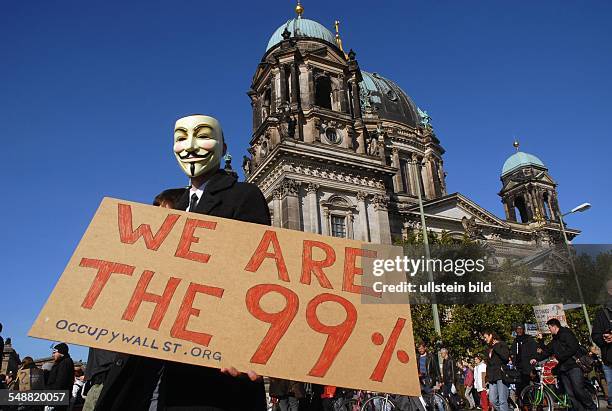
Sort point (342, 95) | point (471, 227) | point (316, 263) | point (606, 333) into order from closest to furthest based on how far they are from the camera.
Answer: point (316, 263) → point (606, 333) → point (342, 95) → point (471, 227)

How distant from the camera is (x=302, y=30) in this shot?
3975 cm

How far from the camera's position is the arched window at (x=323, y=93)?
1526 inches

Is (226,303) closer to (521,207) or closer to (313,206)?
(313,206)

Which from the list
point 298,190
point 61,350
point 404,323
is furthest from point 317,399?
point 298,190

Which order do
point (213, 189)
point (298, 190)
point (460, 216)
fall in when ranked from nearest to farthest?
point (213, 189) < point (298, 190) < point (460, 216)

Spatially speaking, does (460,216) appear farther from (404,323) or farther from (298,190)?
(404,323)

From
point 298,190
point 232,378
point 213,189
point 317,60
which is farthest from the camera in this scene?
point 317,60

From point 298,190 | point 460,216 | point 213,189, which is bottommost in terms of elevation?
point 213,189

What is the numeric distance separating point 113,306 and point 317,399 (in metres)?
5.90

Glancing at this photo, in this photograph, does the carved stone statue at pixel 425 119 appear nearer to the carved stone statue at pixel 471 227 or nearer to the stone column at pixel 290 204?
the carved stone statue at pixel 471 227

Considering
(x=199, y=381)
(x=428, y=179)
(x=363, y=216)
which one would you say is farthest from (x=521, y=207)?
(x=199, y=381)

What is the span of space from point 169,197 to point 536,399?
10.2 m

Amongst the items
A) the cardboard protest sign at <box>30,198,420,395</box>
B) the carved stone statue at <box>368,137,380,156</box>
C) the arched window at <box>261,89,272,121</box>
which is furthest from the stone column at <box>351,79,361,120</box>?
the cardboard protest sign at <box>30,198,420,395</box>

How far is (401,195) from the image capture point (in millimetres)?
48000
